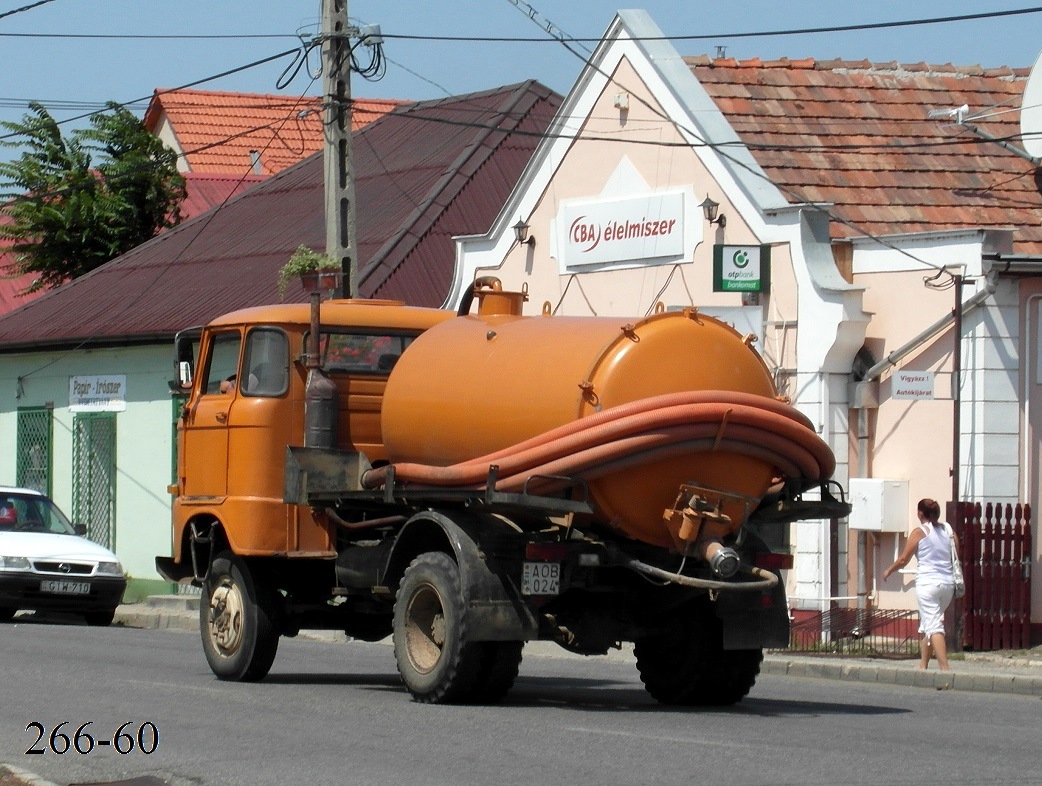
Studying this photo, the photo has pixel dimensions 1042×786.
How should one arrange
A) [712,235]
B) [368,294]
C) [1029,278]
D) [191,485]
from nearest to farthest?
1. [191,485]
2. [1029,278]
3. [712,235]
4. [368,294]

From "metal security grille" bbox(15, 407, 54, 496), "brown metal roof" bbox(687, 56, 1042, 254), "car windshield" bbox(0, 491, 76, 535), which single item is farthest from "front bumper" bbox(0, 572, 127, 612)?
"metal security grille" bbox(15, 407, 54, 496)

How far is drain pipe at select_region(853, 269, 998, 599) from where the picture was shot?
18.5 meters

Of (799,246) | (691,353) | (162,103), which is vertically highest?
(162,103)

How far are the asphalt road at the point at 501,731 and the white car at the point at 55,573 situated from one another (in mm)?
5836

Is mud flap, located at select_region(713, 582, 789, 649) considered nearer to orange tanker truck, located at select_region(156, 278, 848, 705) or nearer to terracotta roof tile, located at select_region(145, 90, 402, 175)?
orange tanker truck, located at select_region(156, 278, 848, 705)

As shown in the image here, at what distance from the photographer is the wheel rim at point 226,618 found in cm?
1384

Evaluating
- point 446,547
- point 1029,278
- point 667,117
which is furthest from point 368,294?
point 446,547

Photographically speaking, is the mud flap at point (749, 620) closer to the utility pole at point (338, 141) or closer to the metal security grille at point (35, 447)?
the utility pole at point (338, 141)

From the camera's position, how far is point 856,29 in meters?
19.1

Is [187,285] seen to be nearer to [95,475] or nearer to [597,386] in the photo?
[95,475]

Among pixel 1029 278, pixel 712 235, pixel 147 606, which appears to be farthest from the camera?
pixel 147 606

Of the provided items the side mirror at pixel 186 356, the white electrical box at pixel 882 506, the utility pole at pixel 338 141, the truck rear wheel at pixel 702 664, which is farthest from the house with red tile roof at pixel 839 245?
the side mirror at pixel 186 356

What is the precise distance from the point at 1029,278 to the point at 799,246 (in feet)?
8.37

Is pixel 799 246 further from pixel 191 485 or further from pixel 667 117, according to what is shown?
pixel 191 485
